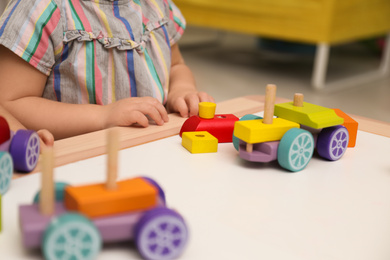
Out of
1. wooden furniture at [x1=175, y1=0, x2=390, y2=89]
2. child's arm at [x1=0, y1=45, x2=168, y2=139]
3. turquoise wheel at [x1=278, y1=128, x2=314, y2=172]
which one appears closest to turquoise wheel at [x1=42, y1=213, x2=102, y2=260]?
turquoise wheel at [x1=278, y1=128, x2=314, y2=172]

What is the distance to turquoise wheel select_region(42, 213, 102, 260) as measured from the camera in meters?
0.27

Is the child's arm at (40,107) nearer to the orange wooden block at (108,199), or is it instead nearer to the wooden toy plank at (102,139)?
the wooden toy plank at (102,139)

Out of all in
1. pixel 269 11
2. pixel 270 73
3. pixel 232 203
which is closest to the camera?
pixel 232 203

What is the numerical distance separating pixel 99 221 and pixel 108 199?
1 cm

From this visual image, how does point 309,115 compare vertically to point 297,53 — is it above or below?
above

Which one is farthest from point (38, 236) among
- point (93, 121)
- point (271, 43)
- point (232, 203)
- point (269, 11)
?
point (271, 43)

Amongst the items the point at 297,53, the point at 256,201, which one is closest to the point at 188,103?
the point at 256,201

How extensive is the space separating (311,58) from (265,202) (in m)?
2.33

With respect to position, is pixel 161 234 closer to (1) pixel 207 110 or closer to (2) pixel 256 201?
(2) pixel 256 201

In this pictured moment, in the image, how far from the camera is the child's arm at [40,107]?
63cm

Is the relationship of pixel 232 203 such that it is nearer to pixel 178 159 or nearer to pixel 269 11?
pixel 178 159

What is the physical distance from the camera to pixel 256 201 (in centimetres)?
40

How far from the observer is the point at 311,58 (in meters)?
2.62

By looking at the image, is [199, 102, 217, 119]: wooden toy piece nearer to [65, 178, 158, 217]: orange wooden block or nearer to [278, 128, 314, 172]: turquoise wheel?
[278, 128, 314, 172]: turquoise wheel
